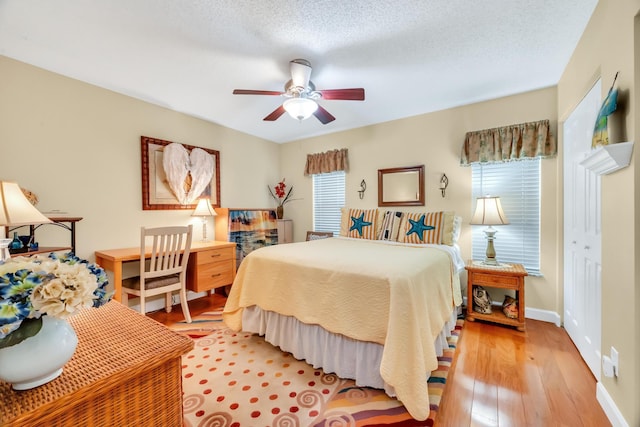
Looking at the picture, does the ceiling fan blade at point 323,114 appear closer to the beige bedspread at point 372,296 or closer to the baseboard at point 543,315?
the beige bedspread at point 372,296

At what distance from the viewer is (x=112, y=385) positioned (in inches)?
29.6

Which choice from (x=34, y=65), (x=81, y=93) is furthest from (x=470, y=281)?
(x=34, y=65)

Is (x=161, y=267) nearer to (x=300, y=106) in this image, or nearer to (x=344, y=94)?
(x=300, y=106)

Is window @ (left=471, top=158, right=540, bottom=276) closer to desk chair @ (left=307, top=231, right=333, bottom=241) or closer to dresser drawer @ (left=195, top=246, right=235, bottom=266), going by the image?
Answer: desk chair @ (left=307, top=231, right=333, bottom=241)

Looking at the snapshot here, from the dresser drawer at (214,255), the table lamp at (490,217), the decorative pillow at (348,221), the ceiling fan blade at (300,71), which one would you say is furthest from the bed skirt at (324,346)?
the ceiling fan blade at (300,71)

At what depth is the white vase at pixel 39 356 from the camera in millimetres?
652

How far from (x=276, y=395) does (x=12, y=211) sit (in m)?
1.74

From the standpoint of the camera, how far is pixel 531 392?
5.55 feet

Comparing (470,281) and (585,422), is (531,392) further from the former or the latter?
(470,281)

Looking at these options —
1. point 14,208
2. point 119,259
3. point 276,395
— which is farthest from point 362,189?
point 14,208

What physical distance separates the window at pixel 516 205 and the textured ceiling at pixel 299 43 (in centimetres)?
83

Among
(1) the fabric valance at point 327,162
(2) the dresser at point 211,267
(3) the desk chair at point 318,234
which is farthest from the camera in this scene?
(3) the desk chair at point 318,234

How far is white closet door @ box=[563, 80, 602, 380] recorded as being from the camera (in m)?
1.83

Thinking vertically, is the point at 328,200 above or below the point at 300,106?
below
